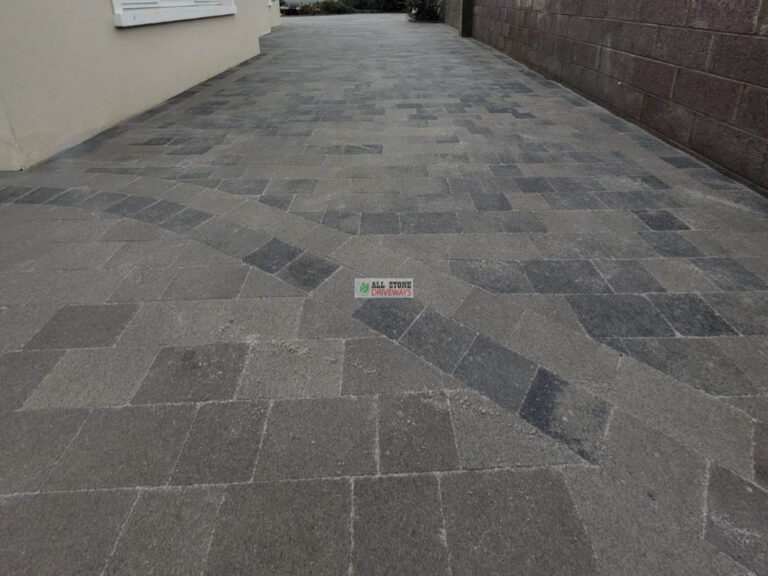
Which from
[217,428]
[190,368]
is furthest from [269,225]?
[217,428]

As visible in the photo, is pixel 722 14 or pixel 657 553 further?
pixel 722 14

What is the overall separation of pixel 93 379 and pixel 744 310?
11.5 ft

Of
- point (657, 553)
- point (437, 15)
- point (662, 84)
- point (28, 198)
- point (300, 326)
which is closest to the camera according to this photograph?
point (657, 553)

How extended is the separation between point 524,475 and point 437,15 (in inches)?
918

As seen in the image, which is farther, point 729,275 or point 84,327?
point 729,275

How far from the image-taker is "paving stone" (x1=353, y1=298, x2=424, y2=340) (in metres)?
2.50

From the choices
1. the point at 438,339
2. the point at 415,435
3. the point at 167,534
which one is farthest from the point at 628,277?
the point at 167,534

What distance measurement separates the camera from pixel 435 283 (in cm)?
285

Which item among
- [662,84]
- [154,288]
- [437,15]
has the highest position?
[437,15]

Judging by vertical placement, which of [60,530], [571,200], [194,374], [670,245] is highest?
[571,200]

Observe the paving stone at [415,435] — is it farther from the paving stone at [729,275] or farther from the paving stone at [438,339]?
the paving stone at [729,275]

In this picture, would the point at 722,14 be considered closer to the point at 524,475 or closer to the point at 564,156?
the point at 564,156

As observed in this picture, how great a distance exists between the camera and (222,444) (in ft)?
6.13

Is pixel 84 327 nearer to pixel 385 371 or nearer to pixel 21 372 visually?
pixel 21 372
